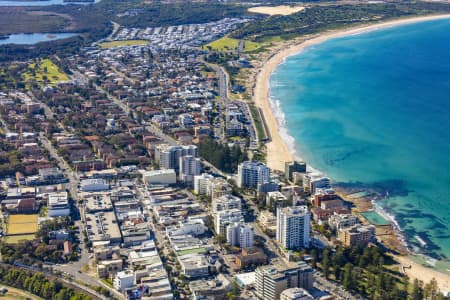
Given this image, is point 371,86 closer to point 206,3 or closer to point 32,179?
point 32,179

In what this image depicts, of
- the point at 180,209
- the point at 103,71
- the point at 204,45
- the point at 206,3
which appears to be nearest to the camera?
the point at 180,209

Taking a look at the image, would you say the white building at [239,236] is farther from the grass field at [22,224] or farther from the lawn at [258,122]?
the lawn at [258,122]

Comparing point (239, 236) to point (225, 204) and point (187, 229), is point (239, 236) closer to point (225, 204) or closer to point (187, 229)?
point (187, 229)

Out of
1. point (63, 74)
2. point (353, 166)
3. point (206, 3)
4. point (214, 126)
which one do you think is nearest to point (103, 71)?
point (63, 74)

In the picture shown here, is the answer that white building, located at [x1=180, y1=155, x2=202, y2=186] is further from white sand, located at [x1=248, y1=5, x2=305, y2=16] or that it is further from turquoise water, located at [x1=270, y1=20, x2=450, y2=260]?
white sand, located at [x1=248, y1=5, x2=305, y2=16]

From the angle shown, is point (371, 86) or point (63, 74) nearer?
point (371, 86)
